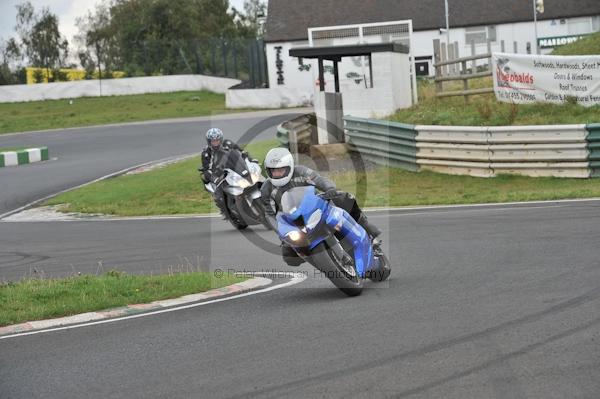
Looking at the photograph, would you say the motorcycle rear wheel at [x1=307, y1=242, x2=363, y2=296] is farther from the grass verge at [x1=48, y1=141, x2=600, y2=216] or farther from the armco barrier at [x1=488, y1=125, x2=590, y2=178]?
the armco barrier at [x1=488, y1=125, x2=590, y2=178]

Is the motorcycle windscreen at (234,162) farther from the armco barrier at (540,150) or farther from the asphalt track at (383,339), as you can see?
the armco barrier at (540,150)

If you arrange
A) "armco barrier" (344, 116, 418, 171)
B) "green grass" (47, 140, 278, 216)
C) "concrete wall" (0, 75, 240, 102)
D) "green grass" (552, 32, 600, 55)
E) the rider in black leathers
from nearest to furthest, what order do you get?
the rider in black leathers
"green grass" (47, 140, 278, 216)
"armco barrier" (344, 116, 418, 171)
"green grass" (552, 32, 600, 55)
"concrete wall" (0, 75, 240, 102)

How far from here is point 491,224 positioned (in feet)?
46.6

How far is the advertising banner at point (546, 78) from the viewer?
2223cm

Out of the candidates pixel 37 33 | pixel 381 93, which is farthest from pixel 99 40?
pixel 381 93


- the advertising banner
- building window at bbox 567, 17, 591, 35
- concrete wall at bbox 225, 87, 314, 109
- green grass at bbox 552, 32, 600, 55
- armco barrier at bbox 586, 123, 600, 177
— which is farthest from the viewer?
building window at bbox 567, 17, 591, 35

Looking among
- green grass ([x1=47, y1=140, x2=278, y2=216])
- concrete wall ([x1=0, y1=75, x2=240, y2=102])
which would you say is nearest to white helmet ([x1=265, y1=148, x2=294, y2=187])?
green grass ([x1=47, y1=140, x2=278, y2=216])

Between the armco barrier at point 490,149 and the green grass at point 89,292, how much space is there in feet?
33.3

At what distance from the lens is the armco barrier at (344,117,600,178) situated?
1955 centimetres

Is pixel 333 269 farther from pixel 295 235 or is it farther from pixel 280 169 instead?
pixel 280 169

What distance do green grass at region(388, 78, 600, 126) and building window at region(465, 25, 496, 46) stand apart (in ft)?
111

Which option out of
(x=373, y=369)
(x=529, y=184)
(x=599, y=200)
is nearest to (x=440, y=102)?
(x=529, y=184)

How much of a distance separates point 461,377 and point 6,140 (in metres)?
37.5

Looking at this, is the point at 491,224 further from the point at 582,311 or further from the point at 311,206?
the point at 582,311
